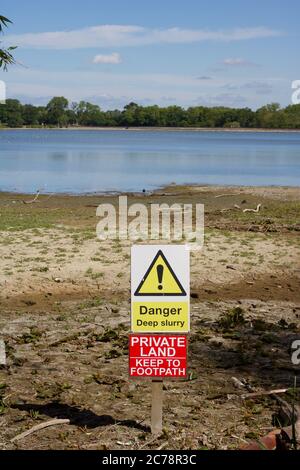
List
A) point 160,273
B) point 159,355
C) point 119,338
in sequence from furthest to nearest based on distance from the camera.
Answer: point 119,338 → point 159,355 → point 160,273

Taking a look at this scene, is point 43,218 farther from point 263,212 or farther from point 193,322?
point 193,322

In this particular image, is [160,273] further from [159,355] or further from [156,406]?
[156,406]

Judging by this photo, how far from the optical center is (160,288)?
5066mm

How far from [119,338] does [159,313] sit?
9.53 ft

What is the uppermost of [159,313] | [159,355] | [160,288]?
[160,288]

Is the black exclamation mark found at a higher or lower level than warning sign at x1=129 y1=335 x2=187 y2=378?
higher

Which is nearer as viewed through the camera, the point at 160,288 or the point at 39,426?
the point at 160,288

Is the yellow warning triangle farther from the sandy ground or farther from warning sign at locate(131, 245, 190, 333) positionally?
the sandy ground

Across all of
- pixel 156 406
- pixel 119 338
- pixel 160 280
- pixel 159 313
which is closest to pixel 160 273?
pixel 160 280

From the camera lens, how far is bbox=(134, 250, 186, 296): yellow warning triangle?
Result: 5035mm

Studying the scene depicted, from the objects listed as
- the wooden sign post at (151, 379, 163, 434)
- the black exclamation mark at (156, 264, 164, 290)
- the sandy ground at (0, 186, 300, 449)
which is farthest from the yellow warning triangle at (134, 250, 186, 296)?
the sandy ground at (0, 186, 300, 449)

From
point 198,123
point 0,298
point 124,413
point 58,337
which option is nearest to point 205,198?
point 0,298

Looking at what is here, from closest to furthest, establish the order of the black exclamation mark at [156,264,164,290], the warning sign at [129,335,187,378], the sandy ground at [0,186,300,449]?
the black exclamation mark at [156,264,164,290] < the warning sign at [129,335,187,378] < the sandy ground at [0,186,300,449]

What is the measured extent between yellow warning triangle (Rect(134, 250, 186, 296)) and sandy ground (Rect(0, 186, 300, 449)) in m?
1.11
